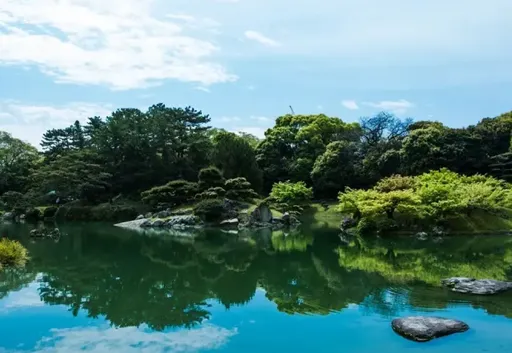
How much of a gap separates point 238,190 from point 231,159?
5.68 metres

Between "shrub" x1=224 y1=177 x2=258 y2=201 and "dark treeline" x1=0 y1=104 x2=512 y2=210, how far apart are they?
4.69 metres

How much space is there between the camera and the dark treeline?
104 ft

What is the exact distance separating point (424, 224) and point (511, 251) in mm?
5540

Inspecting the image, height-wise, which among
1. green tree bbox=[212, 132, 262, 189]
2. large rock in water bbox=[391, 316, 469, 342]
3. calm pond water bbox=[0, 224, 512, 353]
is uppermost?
green tree bbox=[212, 132, 262, 189]

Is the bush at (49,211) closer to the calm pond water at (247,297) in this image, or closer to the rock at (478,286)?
the calm pond water at (247,297)

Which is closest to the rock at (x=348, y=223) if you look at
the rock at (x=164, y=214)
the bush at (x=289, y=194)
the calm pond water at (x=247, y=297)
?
the calm pond water at (x=247, y=297)

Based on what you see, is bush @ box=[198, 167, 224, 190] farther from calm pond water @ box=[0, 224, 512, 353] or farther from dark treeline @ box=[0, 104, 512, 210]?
calm pond water @ box=[0, 224, 512, 353]

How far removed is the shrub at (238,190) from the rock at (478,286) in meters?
18.8

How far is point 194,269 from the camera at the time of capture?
1517cm

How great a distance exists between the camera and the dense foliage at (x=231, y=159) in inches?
1219

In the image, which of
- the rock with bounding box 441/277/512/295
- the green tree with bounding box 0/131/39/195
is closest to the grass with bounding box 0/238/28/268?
the rock with bounding box 441/277/512/295

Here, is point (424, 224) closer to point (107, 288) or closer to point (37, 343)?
point (107, 288)

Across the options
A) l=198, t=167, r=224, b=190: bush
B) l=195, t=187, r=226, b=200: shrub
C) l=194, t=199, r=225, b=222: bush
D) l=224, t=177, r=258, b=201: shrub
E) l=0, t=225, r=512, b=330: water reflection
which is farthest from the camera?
l=198, t=167, r=224, b=190: bush

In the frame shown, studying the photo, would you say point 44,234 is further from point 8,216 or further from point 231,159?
point 231,159
